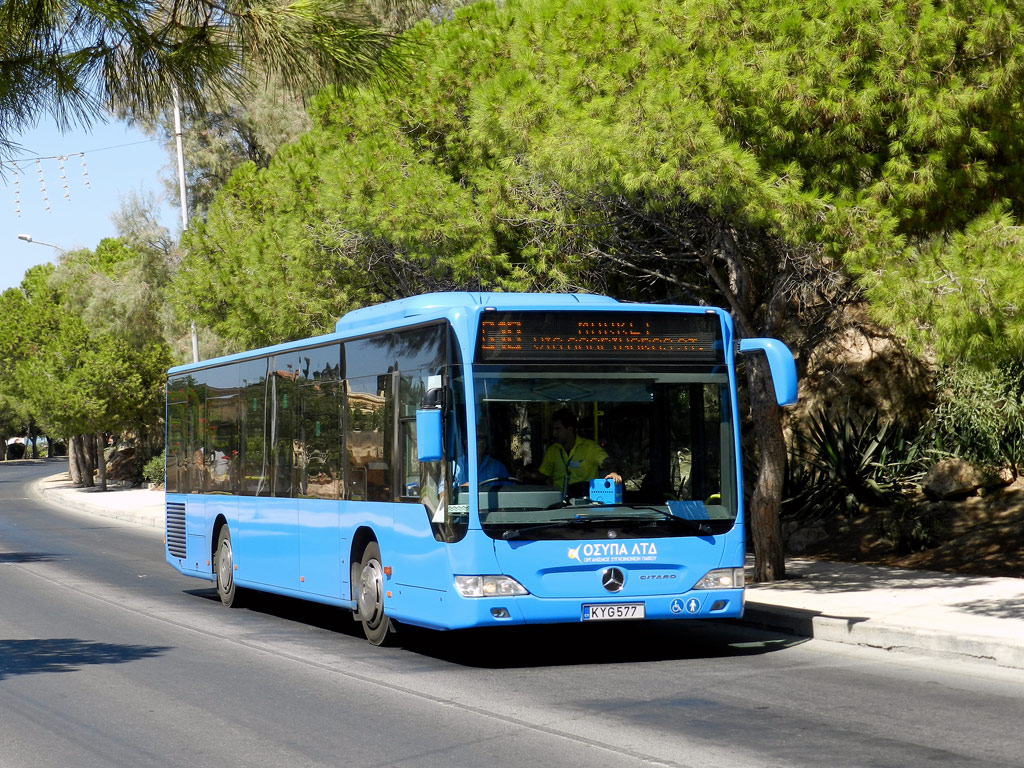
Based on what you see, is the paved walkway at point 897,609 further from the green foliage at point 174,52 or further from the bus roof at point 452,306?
the green foliage at point 174,52

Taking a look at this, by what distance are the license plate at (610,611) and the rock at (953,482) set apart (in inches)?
423

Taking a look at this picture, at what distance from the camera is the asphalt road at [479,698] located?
7.04m

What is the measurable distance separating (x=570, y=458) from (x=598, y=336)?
1.03 meters

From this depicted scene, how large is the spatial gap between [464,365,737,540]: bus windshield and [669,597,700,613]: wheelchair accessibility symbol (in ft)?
1.74

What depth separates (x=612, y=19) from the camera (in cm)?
1321

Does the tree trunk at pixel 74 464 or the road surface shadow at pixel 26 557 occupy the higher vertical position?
the tree trunk at pixel 74 464

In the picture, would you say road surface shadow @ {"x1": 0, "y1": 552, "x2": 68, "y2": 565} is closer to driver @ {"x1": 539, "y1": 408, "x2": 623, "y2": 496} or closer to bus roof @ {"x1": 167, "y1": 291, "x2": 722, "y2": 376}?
bus roof @ {"x1": 167, "y1": 291, "x2": 722, "y2": 376}

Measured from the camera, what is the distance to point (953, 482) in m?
19.3

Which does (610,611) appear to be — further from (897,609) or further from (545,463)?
(897,609)

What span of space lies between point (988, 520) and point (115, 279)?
3610cm

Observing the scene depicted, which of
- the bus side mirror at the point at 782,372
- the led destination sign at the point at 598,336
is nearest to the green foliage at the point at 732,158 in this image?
the bus side mirror at the point at 782,372

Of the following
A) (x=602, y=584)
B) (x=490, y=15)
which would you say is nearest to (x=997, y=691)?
(x=602, y=584)

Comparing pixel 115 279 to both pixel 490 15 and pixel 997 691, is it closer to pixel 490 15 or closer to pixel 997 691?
pixel 490 15

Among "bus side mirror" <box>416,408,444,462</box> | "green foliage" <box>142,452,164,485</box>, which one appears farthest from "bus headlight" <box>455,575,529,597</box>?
"green foliage" <box>142,452,164,485</box>
